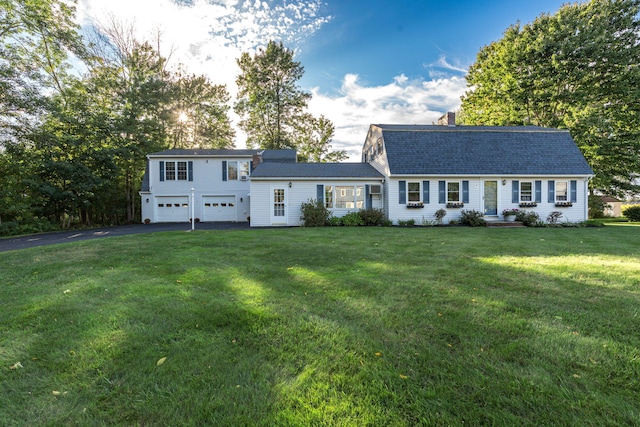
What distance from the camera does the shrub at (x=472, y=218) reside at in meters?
15.1

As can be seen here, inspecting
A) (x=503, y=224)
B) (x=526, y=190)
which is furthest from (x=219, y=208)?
(x=526, y=190)

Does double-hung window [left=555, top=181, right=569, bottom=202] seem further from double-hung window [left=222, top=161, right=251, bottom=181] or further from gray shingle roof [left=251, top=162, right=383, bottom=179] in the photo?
double-hung window [left=222, top=161, right=251, bottom=181]

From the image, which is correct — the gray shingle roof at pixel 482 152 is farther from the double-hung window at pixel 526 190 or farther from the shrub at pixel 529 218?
the shrub at pixel 529 218

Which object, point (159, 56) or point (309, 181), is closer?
point (309, 181)

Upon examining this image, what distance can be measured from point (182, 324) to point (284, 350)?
4.15 ft

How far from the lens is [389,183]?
15805mm

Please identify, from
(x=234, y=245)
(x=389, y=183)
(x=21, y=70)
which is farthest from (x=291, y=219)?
(x=21, y=70)

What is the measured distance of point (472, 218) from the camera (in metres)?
15.2

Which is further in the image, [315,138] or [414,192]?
[315,138]

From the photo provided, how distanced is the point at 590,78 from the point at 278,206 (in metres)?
23.9

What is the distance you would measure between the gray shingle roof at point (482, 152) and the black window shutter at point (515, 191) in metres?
0.61

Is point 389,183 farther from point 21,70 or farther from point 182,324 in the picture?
point 21,70

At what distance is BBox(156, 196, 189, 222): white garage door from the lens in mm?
20281

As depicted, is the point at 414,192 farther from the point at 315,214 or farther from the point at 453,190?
the point at 315,214
